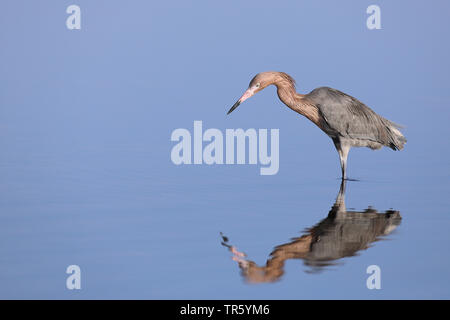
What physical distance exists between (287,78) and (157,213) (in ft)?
13.8

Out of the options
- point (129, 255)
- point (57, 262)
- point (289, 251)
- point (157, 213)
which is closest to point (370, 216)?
point (289, 251)

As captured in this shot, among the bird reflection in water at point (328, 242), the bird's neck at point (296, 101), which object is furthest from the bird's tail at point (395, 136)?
the bird reflection in water at point (328, 242)

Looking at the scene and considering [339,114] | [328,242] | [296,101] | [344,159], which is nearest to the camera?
[328,242]

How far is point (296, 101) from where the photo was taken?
13.7m

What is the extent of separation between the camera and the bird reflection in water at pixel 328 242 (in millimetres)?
8102

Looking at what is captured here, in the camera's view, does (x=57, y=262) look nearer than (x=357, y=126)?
Yes

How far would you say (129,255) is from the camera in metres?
8.60


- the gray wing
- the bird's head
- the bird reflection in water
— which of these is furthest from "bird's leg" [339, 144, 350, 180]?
the bird reflection in water

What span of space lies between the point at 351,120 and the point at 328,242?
4814mm

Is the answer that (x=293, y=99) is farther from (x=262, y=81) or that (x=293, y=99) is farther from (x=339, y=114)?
(x=339, y=114)

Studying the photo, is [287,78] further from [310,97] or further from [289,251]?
[289,251]

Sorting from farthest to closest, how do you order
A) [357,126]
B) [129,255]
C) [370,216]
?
[357,126], [370,216], [129,255]

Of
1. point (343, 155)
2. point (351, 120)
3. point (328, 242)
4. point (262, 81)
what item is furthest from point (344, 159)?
point (328, 242)

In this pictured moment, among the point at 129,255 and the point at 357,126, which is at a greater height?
the point at 357,126
